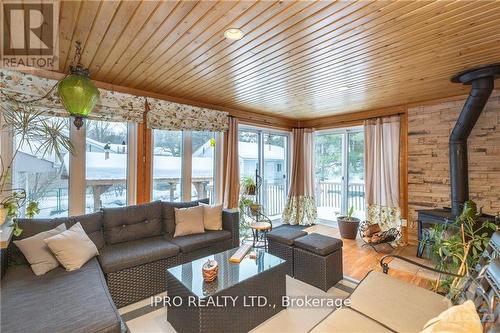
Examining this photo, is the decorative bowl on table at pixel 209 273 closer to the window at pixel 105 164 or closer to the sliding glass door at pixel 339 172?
A: the window at pixel 105 164

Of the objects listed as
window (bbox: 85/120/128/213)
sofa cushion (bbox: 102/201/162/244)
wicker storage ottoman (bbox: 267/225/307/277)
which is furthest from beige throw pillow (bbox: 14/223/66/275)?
wicker storage ottoman (bbox: 267/225/307/277)

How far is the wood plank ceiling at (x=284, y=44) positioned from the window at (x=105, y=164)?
67 centimetres

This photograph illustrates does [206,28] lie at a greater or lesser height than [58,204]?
greater

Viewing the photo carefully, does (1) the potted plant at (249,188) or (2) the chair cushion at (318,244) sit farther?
(1) the potted plant at (249,188)

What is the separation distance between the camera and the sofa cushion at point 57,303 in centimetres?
134

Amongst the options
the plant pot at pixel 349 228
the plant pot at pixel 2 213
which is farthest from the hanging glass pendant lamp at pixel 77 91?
the plant pot at pixel 349 228

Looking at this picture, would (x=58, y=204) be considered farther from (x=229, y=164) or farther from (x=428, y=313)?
(x=428, y=313)

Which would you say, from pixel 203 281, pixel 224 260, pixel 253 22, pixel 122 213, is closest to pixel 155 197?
pixel 122 213

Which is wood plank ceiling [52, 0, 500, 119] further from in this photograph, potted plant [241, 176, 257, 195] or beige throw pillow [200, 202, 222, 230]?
beige throw pillow [200, 202, 222, 230]

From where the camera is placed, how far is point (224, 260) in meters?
2.34

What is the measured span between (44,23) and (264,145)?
3.97 meters

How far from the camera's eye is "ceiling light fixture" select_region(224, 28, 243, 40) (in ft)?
6.10

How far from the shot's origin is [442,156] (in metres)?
3.76

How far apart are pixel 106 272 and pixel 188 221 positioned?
108cm
